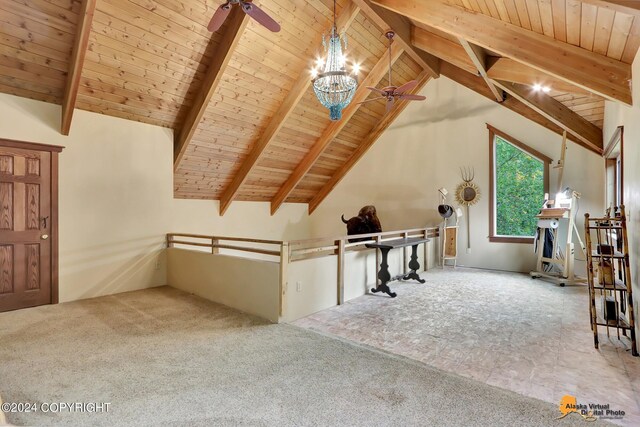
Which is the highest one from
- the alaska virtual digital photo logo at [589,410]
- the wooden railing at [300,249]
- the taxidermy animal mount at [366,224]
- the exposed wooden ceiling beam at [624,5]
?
the exposed wooden ceiling beam at [624,5]

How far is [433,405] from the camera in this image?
2326mm

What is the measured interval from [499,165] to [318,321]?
18.8 ft

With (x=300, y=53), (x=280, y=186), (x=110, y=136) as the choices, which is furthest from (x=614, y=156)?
(x=110, y=136)

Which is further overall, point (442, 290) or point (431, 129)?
point (431, 129)

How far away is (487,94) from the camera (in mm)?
7293

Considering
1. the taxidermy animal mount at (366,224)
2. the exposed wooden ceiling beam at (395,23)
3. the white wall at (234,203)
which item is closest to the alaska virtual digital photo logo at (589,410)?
the white wall at (234,203)

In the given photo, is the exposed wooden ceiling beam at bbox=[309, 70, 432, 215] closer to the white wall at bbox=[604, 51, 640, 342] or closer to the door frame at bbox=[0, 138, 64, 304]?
the white wall at bbox=[604, 51, 640, 342]

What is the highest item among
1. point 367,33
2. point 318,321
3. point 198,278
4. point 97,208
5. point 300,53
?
point 367,33

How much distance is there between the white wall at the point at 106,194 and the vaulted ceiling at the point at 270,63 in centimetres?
23

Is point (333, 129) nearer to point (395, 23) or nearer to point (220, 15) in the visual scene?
point (395, 23)

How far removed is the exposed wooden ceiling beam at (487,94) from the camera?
21.8ft

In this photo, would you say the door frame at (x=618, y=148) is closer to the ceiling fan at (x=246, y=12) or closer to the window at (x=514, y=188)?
the window at (x=514, y=188)

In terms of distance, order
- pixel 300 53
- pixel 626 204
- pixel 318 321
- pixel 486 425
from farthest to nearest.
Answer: pixel 300 53, pixel 318 321, pixel 626 204, pixel 486 425

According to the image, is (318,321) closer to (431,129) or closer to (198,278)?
(198,278)
